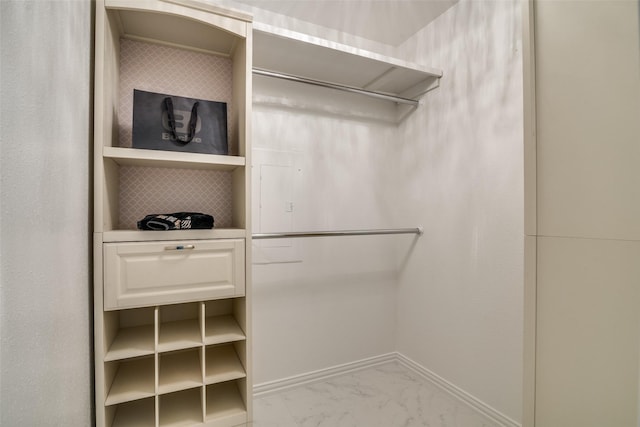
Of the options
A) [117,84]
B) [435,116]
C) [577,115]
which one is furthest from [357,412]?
[117,84]

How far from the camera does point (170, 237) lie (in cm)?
127

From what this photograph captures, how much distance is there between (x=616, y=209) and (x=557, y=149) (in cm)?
18

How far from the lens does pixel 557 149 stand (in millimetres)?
735

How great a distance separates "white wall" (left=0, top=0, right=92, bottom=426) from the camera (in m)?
0.61

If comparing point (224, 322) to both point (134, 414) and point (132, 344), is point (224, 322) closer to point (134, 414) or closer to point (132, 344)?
point (132, 344)

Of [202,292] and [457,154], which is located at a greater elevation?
[457,154]

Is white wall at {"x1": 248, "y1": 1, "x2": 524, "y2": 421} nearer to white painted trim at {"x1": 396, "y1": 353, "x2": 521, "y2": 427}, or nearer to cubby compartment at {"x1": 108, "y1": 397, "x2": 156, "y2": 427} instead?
white painted trim at {"x1": 396, "y1": 353, "x2": 521, "y2": 427}

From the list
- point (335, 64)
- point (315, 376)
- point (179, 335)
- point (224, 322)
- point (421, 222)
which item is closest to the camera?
point (179, 335)

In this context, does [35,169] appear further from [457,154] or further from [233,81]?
[457,154]

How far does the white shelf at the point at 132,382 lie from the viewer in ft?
4.02

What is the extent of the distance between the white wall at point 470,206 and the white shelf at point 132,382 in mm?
1666

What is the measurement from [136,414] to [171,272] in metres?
0.73

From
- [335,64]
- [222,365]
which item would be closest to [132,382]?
[222,365]

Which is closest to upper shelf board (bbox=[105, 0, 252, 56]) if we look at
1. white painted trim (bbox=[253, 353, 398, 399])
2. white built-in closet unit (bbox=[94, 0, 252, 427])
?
white built-in closet unit (bbox=[94, 0, 252, 427])
